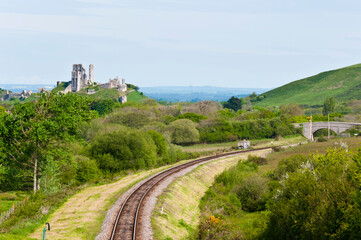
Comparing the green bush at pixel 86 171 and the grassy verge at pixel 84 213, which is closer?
the grassy verge at pixel 84 213

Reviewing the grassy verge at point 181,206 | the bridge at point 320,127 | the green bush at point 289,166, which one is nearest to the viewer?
the grassy verge at point 181,206

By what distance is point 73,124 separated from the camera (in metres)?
36.4

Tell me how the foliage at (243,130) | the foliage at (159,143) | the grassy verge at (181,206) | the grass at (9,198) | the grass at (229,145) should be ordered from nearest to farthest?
the grassy verge at (181,206) < the grass at (9,198) < the foliage at (159,143) < the grass at (229,145) < the foliage at (243,130)

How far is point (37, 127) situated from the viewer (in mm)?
34594

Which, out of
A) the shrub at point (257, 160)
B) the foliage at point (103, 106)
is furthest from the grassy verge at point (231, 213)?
the foliage at point (103, 106)

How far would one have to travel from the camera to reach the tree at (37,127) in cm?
3550

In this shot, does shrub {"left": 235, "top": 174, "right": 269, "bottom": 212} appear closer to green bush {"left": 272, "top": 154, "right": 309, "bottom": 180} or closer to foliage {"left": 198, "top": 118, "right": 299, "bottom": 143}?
green bush {"left": 272, "top": 154, "right": 309, "bottom": 180}

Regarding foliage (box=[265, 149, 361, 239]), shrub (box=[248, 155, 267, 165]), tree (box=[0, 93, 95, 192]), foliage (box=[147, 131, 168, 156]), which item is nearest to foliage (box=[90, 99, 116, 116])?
foliage (box=[147, 131, 168, 156])

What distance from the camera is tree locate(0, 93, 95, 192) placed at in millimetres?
35500

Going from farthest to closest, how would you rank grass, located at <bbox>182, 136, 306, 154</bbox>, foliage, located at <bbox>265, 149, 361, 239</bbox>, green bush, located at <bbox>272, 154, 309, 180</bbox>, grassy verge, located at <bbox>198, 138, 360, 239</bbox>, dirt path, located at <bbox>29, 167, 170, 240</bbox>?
grass, located at <bbox>182, 136, 306, 154</bbox> → green bush, located at <bbox>272, 154, 309, 180</bbox> → grassy verge, located at <bbox>198, 138, 360, 239</bbox> → dirt path, located at <bbox>29, 167, 170, 240</bbox> → foliage, located at <bbox>265, 149, 361, 239</bbox>

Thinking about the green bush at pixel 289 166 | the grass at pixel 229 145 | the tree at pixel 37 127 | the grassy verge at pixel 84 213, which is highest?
the tree at pixel 37 127

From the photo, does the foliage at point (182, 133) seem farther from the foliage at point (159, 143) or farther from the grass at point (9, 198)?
the grass at point (9, 198)

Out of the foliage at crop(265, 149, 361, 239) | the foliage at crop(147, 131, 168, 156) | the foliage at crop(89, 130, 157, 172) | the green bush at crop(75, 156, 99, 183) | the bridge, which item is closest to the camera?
the foliage at crop(265, 149, 361, 239)

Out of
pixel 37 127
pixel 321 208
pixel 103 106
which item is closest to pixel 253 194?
pixel 321 208
